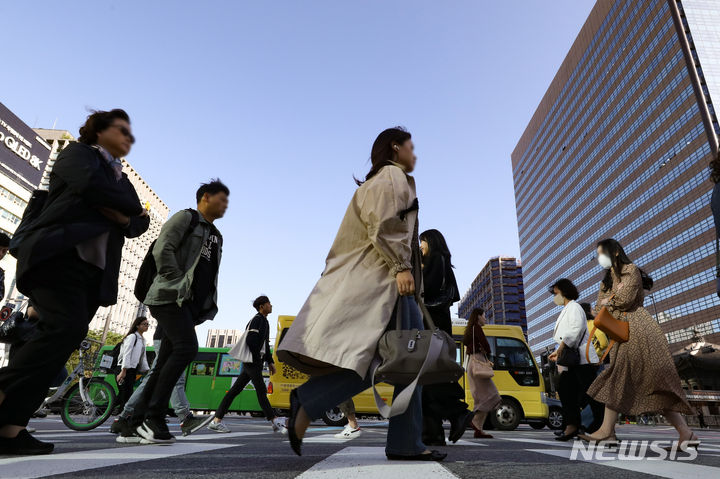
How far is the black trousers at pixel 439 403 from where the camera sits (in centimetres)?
375

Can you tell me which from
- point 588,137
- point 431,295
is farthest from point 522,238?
point 431,295

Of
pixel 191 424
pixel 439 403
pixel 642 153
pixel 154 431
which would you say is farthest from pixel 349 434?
pixel 642 153

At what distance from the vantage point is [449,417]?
398 centimetres

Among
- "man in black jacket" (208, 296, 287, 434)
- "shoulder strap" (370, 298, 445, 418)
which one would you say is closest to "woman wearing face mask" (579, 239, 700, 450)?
"shoulder strap" (370, 298, 445, 418)

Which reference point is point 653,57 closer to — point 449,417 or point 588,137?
point 588,137

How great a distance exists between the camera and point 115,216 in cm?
246

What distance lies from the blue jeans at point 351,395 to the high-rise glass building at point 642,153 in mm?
51272

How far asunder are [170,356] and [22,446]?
122 cm

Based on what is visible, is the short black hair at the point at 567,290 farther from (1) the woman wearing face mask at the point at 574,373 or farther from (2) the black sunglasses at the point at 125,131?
(2) the black sunglasses at the point at 125,131

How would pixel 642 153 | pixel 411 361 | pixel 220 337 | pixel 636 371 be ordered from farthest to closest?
pixel 220 337 → pixel 642 153 → pixel 636 371 → pixel 411 361

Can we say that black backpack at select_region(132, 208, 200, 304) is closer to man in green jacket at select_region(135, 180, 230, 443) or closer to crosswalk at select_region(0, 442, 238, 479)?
man in green jacket at select_region(135, 180, 230, 443)

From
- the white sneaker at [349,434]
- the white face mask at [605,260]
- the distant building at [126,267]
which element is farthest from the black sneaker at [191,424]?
Answer: the distant building at [126,267]

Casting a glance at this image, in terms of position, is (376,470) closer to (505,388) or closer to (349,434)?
(349,434)

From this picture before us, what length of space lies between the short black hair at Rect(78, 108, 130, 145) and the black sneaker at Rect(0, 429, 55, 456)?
1.69 m
